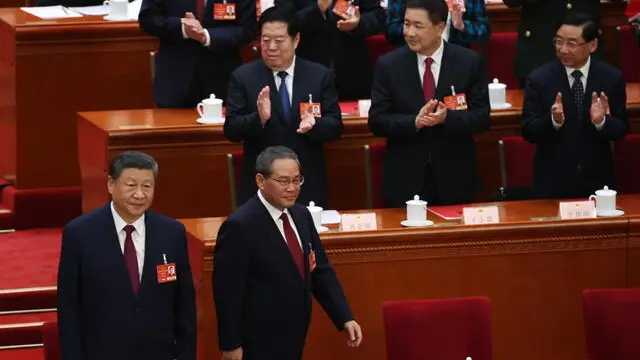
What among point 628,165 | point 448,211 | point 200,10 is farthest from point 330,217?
point 628,165

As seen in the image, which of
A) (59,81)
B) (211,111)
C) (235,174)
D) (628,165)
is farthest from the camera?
(59,81)

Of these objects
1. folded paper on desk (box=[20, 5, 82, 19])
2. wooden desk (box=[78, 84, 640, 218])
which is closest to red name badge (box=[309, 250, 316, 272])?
wooden desk (box=[78, 84, 640, 218])

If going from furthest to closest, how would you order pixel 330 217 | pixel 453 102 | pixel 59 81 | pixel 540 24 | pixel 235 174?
1. pixel 59 81
2. pixel 540 24
3. pixel 235 174
4. pixel 453 102
5. pixel 330 217

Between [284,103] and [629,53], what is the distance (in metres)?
2.45

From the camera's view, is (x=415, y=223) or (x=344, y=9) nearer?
(x=415, y=223)

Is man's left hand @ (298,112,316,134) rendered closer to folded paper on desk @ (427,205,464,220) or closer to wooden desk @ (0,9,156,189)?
folded paper on desk @ (427,205,464,220)

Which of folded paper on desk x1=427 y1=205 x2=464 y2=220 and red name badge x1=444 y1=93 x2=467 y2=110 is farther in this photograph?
red name badge x1=444 y1=93 x2=467 y2=110

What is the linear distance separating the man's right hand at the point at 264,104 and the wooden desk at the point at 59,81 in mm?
1668

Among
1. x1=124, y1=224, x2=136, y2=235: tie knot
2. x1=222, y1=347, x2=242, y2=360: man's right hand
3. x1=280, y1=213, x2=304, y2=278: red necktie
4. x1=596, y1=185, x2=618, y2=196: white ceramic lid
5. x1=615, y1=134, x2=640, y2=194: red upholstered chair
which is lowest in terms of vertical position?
x1=222, y1=347, x2=242, y2=360: man's right hand

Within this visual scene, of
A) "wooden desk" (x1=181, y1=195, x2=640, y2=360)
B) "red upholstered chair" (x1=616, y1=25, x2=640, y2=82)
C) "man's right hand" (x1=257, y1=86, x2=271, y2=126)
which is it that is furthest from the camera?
"red upholstered chair" (x1=616, y1=25, x2=640, y2=82)

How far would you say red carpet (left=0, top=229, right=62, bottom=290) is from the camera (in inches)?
254

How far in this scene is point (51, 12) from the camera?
777 cm

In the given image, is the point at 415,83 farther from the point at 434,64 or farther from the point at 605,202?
the point at 605,202

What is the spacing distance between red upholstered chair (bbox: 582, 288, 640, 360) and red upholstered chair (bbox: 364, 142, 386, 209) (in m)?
1.45
